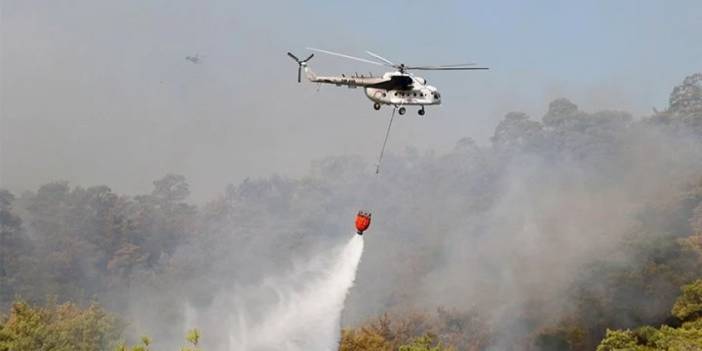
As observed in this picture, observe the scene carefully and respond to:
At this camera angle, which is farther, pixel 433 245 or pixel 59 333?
pixel 433 245

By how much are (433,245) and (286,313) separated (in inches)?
1719

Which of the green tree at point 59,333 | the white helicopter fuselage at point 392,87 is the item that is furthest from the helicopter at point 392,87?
the green tree at point 59,333

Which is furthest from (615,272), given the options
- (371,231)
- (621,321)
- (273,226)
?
(273,226)

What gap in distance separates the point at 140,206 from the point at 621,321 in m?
86.3

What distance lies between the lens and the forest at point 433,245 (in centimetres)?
6806

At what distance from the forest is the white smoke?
1.20 metres

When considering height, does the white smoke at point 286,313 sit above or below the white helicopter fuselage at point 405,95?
below

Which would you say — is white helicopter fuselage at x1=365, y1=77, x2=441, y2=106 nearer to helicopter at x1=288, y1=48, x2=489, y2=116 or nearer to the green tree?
helicopter at x1=288, y1=48, x2=489, y2=116

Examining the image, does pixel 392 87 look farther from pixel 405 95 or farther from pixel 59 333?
pixel 59 333

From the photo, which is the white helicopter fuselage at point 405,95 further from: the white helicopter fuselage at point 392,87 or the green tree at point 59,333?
the green tree at point 59,333

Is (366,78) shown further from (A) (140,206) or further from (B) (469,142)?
(B) (469,142)

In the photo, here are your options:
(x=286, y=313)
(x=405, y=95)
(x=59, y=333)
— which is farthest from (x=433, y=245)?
(x=405, y=95)

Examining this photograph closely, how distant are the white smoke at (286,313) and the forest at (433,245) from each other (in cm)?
120

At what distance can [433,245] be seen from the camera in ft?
366
